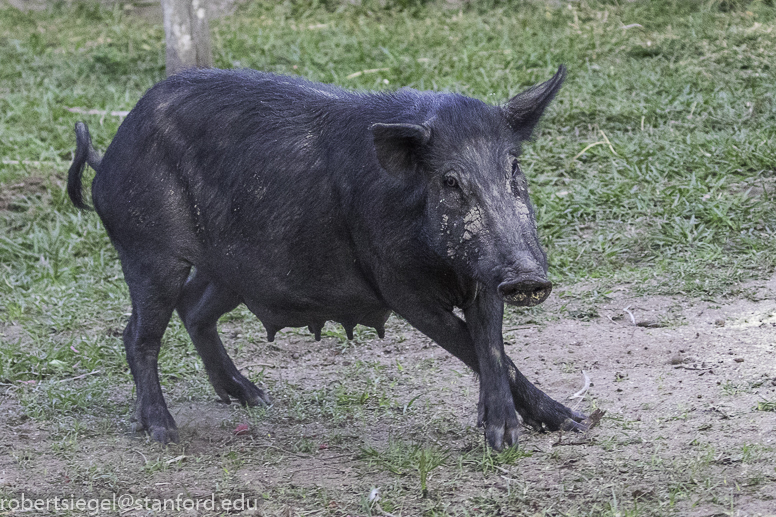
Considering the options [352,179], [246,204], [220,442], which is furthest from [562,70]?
[220,442]

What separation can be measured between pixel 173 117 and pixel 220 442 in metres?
1.53

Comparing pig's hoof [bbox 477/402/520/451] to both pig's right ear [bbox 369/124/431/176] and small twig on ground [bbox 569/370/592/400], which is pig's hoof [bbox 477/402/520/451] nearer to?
small twig on ground [bbox 569/370/592/400]

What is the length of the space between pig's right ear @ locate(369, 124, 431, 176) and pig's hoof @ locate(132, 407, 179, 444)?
1.67 meters

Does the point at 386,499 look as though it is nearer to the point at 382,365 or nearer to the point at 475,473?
the point at 475,473

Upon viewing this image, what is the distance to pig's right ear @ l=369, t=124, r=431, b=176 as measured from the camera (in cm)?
344

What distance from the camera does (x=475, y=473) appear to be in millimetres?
3418

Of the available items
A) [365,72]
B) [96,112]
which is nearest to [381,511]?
[365,72]

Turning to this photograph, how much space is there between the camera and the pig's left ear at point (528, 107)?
3.73 meters

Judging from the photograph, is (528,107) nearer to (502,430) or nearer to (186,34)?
(502,430)

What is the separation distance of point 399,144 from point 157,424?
180cm

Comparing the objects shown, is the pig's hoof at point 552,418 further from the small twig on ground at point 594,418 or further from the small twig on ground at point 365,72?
the small twig on ground at point 365,72

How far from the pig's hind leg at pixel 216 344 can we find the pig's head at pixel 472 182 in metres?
1.44

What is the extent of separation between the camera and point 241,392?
183 inches

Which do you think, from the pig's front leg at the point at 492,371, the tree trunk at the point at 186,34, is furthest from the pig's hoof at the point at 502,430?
the tree trunk at the point at 186,34
